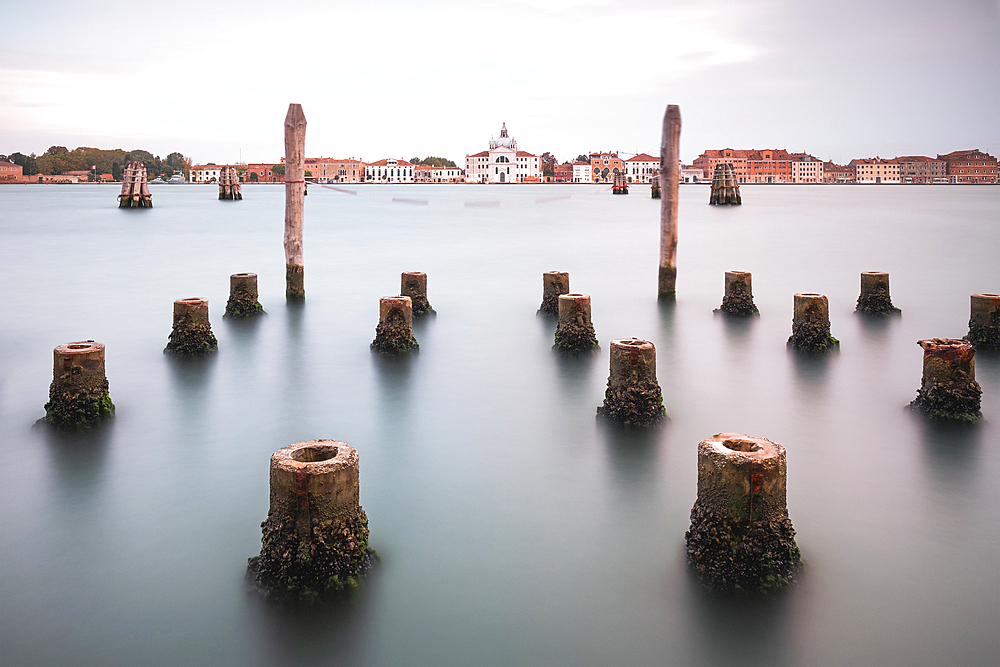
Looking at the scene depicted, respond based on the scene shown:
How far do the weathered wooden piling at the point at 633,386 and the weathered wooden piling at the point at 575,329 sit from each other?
325 centimetres

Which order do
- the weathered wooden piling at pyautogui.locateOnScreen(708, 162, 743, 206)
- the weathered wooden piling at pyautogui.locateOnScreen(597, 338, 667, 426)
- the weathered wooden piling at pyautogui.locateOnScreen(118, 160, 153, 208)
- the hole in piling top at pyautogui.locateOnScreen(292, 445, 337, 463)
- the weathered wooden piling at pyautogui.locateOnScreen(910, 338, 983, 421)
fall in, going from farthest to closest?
the weathered wooden piling at pyautogui.locateOnScreen(708, 162, 743, 206) → the weathered wooden piling at pyautogui.locateOnScreen(118, 160, 153, 208) → the weathered wooden piling at pyautogui.locateOnScreen(910, 338, 983, 421) → the weathered wooden piling at pyautogui.locateOnScreen(597, 338, 667, 426) → the hole in piling top at pyautogui.locateOnScreen(292, 445, 337, 463)

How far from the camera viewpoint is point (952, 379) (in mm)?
8805

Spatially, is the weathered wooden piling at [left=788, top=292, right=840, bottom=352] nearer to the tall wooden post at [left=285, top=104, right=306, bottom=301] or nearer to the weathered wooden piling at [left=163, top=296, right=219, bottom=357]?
the weathered wooden piling at [left=163, top=296, right=219, bottom=357]

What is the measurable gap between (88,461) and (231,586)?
3.07 meters

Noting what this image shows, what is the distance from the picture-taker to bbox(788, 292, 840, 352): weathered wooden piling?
39.5 ft

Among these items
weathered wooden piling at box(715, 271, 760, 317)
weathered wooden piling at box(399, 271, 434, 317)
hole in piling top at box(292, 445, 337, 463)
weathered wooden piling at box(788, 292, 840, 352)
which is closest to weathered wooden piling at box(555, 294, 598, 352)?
weathered wooden piling at box(788, 292, 840, 352)

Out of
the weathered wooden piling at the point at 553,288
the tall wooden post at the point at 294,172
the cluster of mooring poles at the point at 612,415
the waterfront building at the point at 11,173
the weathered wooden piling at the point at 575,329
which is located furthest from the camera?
the waterfront building at the point at 11,173

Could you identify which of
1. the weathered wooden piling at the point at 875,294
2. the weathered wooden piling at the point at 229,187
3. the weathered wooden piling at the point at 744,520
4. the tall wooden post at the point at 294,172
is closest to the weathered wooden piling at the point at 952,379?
the weathered wooden piling at the point at 744,520

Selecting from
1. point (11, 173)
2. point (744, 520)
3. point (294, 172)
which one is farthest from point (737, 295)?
point (11, 173)

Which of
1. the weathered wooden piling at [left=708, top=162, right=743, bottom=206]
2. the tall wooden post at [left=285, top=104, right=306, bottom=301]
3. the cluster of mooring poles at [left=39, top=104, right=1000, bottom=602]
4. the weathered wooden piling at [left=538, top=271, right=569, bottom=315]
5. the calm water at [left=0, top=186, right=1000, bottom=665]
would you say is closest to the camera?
the calm water at [left=0, top=186, right=1000, bottom=665]

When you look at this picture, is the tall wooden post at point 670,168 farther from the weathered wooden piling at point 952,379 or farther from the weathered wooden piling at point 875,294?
the weathered wooden piling at point 952,379

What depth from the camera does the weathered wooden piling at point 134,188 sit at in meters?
63.6

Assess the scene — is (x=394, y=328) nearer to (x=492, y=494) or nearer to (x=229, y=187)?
(x=492, y=494)

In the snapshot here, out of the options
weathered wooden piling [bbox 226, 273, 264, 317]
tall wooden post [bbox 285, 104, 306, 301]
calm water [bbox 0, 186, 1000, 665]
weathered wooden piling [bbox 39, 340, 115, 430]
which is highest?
tall wooden post [bbox 285, 104, 306, 301]
